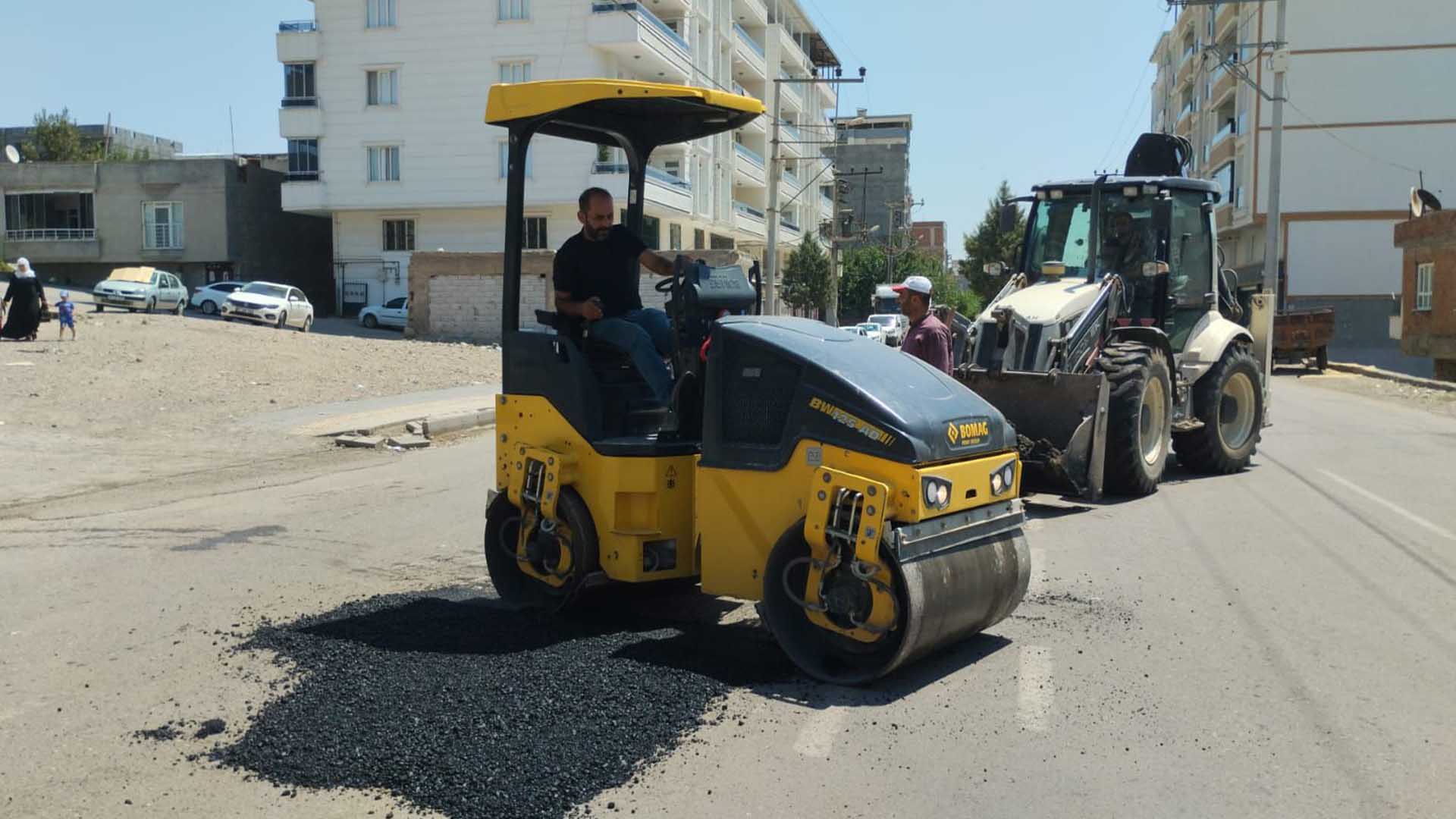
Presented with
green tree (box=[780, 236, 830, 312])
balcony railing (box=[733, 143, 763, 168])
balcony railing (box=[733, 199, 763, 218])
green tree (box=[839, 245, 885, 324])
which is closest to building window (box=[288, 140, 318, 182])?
balcony railing (box=[733, 199, 763, 218])

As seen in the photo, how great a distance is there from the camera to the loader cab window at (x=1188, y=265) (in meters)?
12.5

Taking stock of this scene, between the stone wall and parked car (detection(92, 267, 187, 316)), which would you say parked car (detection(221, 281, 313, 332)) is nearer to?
parked car (detection(92, 267, 187, 316))

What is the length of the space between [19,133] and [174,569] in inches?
3242

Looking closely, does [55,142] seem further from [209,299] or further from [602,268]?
[602,268]

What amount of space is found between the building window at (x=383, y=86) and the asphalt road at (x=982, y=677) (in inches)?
1608

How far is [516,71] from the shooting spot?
4684 centimetres

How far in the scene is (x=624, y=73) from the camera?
4722cm

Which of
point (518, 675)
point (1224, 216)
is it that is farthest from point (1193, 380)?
point (1224, 216)

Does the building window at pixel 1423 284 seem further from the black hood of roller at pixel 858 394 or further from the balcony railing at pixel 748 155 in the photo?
the balcony railing at pixel 748 155

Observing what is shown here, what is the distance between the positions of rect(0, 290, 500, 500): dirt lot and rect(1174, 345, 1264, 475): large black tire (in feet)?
33.5

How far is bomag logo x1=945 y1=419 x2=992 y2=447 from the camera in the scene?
17.4 ft

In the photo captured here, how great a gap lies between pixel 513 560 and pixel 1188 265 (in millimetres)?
8918

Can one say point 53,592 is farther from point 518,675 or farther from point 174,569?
point 518,675

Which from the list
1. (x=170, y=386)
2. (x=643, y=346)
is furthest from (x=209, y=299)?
(x=643, y=346)
